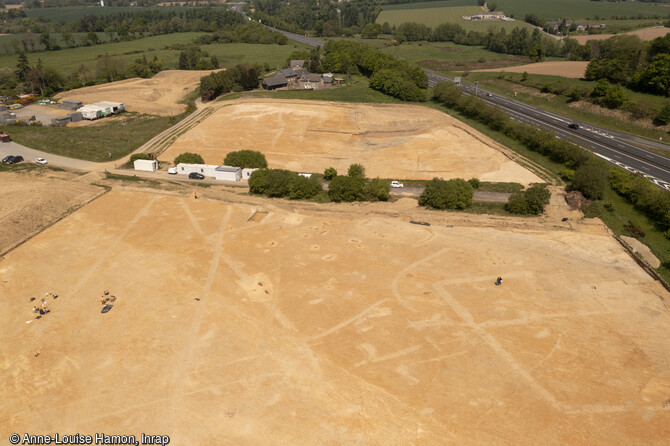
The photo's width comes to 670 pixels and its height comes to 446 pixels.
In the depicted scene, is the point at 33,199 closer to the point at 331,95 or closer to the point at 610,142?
the point at 331,95

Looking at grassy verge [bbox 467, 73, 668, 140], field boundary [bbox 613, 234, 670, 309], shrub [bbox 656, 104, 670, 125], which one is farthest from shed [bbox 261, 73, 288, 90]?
field boundary [bbox 613, 234, 670, 309]

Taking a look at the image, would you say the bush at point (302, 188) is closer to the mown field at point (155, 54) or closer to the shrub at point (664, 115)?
the shrub at point (664, 115)

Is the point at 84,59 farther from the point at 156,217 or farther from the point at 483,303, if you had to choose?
the point at 483,303

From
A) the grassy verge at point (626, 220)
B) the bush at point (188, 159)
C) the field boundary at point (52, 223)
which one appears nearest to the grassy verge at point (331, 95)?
the bush at point (188, 159)

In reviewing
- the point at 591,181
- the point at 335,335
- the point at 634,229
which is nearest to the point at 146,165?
the point at 335,335

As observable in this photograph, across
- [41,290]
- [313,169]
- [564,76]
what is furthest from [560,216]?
[564,76]

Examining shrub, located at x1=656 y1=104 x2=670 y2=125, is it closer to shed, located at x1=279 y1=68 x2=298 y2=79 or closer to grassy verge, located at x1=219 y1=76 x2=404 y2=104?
grassy verge, located at x1=219 y1=76 x2=404 y2=104

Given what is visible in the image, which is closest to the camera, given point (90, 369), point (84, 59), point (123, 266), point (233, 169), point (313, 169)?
Answer: point (90, 369)
